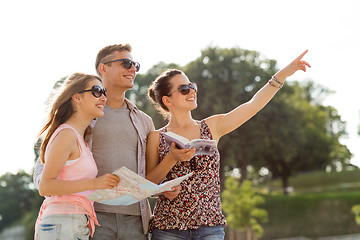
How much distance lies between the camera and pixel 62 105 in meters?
3.37

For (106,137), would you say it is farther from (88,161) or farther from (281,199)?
(281,199)

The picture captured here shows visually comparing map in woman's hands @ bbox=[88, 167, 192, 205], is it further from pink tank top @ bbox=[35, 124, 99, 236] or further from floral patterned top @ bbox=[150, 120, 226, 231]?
floral patterned top @ bbox=[150, 120, 226, 231]

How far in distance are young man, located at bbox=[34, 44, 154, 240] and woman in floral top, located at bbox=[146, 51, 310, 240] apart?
5.0 inches

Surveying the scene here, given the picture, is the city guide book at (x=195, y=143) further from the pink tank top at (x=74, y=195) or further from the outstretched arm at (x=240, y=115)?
the pink tank top at (x=74, y=195)

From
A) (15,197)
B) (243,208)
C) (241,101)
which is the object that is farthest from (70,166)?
(15,197)

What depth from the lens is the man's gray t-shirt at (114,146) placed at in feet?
12.1

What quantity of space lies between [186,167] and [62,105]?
1105 mm

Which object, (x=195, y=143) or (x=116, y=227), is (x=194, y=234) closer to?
(x=116, y=227)

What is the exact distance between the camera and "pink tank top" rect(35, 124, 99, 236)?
3.12 meters

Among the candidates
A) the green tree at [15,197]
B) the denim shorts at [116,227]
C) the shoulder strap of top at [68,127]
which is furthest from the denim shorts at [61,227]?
the green tree at [15,197]

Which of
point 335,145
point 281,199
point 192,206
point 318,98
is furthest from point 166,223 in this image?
point 318,98

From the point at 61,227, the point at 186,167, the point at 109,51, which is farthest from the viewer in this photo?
the point at 109,51

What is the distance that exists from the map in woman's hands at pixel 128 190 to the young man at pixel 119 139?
40cm

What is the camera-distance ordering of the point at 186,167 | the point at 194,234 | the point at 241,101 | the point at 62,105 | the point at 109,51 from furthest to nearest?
the point at 241,101, the point at 109,51, the point at 186,167, the point at 194,234, the point at 62,105
